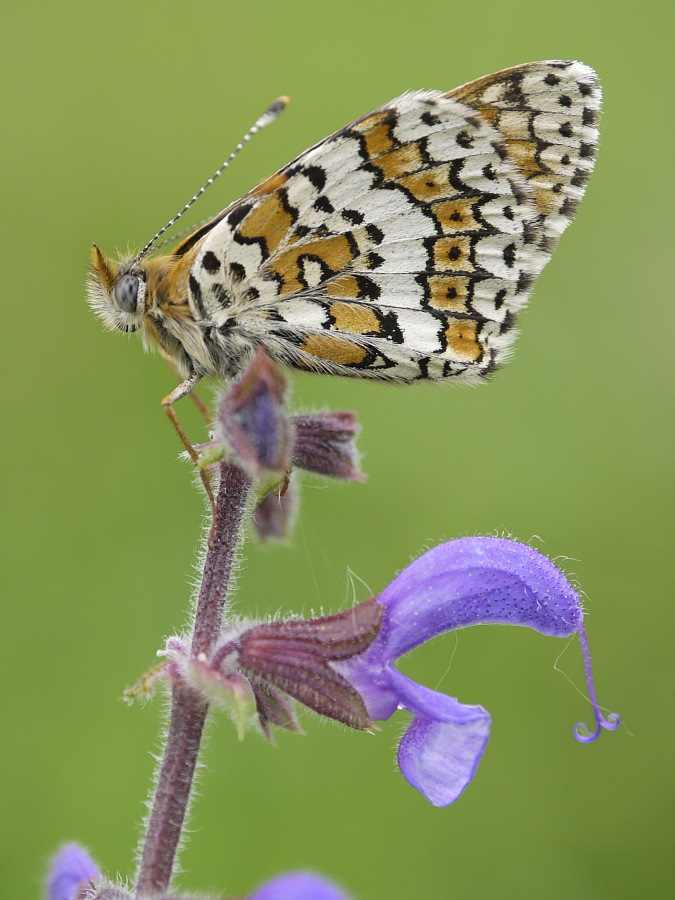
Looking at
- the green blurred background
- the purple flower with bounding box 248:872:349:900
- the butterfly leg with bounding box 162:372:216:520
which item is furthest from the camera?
the green blurred background

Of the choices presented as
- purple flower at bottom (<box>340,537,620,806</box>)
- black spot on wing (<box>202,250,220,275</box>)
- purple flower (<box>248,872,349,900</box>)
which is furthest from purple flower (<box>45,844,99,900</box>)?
black spot on wing (<box>202,250,220,275</box>)

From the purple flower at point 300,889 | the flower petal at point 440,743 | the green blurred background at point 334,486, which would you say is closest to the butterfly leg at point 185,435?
the flower petal at point 440,743

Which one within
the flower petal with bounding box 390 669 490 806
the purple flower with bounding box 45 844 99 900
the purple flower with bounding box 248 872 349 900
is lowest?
the purple flower with bounding box 45 844 99 900

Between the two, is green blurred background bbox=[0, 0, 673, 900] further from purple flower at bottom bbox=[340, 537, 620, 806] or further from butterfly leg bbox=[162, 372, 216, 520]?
butterfly leg bbox=[162, 372, 216, 520]

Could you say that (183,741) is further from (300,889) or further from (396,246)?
(396,246)

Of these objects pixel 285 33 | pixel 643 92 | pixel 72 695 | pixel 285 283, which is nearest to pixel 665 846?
pixel 72 695

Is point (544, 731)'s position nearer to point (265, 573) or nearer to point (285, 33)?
point (265, 573)
